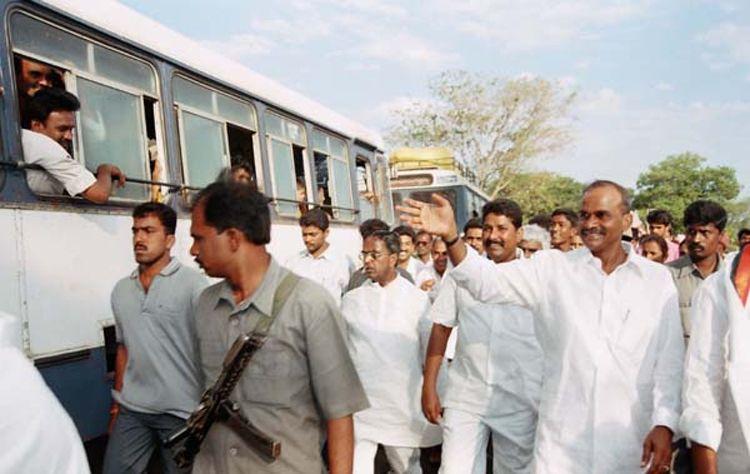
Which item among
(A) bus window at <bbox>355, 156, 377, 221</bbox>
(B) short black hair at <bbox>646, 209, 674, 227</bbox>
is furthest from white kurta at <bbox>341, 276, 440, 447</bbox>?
(A) bus window at <bbox>355, 156, 377, 221</bbox>

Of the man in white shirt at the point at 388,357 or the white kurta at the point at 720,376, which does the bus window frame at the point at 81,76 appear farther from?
the white kurta at the point at 720,376

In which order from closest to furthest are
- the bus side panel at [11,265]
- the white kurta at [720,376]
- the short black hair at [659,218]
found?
the white kurta at [720,376], the bus side panel at [11,265], the short black hair at [659,218]

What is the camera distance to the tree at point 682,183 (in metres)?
46.0

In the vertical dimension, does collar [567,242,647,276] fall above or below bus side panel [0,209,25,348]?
below

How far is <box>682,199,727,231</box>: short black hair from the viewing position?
4.70 m

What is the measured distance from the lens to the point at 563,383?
3.16 meters

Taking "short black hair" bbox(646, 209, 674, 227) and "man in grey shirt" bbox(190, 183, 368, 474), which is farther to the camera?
"short black hair" bbox(646, 209, 674, 227)

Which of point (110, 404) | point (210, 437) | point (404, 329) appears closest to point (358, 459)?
point (404, 329)

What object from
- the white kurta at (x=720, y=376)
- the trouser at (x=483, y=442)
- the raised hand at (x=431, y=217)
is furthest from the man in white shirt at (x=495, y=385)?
the white kurta at (x=720, y=376)

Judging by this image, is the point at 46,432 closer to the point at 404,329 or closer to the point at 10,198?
the point at 10,198

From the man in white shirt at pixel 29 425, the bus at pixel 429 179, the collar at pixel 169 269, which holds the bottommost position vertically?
the man in white shirt at pixel 29 425

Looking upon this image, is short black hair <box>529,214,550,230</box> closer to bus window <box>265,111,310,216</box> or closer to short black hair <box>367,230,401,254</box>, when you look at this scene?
bus window <box>265,111,310,216</box>

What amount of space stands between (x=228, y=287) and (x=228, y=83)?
385cm

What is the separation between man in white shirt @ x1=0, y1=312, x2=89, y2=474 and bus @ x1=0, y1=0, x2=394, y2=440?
223 cm
